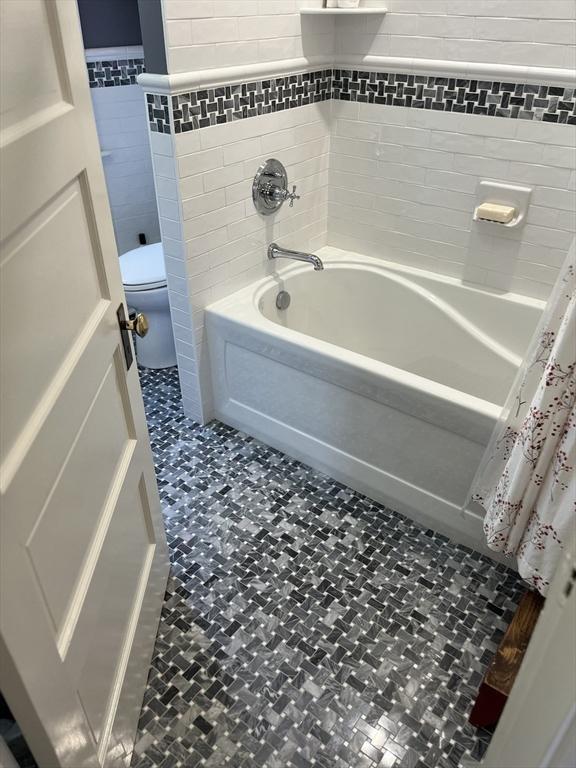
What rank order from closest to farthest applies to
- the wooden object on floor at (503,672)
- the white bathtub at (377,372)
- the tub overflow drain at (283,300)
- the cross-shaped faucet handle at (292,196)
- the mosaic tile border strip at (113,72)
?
the wooden object on floor at (503,672), the white bathtub at (377,372), the cross-shaped faucet handle at (292,196), the tub overflow drain at (283,300), the mosaic tile border strip at (113,72)

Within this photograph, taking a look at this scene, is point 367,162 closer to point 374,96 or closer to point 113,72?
point 374,96

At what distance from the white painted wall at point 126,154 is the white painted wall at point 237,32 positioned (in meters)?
1.05

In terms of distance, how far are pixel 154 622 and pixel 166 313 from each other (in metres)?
1.49

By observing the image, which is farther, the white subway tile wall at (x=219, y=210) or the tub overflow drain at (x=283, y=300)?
the tub overflow drain at (x=283, y=300)

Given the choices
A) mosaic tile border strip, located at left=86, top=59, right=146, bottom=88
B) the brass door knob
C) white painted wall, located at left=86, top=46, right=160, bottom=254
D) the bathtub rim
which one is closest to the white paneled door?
the brass door knob

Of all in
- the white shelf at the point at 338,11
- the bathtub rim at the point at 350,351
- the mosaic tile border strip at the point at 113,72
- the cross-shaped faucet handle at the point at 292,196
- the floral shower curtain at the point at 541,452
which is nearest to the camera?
the floral shower curtain at the point at 541,452

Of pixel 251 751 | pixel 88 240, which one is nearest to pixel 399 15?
pixel 88 240

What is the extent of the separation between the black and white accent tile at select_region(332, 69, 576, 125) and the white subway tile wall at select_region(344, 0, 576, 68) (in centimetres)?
8

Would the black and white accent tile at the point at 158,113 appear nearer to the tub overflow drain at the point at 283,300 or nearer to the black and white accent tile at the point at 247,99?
the black and white accent tile at the point at 247,99

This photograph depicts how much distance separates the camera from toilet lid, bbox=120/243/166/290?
2.58m

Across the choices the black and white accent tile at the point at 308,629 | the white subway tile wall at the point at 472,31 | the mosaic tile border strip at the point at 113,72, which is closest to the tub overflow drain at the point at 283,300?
the black and white accent tile at the point at 308,629

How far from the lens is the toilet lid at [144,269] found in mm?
2580

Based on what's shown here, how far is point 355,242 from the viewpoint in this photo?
276cm

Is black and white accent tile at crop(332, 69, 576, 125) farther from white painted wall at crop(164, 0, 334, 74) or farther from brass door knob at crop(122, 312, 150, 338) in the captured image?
brass door knob at crop(122, 312, 150, 338)
